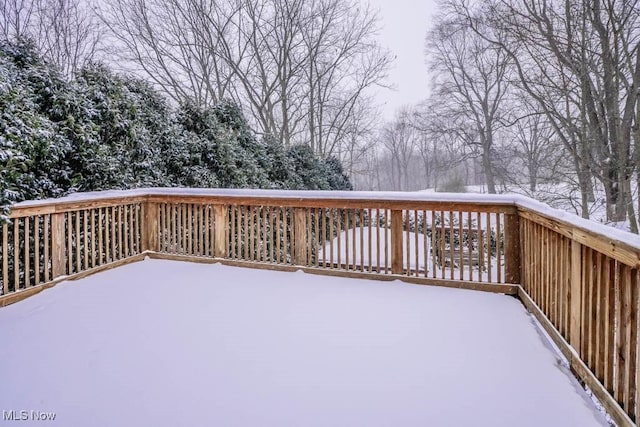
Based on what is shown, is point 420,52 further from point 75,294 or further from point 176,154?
point 75,294

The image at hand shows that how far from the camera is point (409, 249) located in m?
3.92

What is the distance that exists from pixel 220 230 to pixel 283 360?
2713 millimetres

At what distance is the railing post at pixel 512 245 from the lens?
3465 mm

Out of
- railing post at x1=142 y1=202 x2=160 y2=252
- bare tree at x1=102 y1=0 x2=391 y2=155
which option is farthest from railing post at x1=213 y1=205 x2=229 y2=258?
bare tree at x1=102 y1=0 x2=391 y2=155

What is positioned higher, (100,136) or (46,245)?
(100,136)

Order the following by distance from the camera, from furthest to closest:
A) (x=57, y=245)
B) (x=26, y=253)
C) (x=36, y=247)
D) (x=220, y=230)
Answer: (x=220, y=230) → (x=57, y=245) → (x=36, y=247) → (x=26, y=253)

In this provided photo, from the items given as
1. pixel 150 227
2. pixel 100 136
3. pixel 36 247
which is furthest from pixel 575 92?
pixel 36 247

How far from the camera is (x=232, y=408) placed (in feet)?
6.06

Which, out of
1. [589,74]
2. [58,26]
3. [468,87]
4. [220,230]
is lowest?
[220,230]

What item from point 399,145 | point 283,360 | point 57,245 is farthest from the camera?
point 399,145

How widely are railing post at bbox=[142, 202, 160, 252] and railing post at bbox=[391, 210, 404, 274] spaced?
3.20m

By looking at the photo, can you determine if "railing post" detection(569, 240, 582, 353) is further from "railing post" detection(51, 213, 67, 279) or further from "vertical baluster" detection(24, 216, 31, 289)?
"railing post" detection(51, 213, 67, 279)

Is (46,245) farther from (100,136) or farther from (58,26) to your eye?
(58,26)

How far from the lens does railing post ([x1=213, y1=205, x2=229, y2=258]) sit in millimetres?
4680
